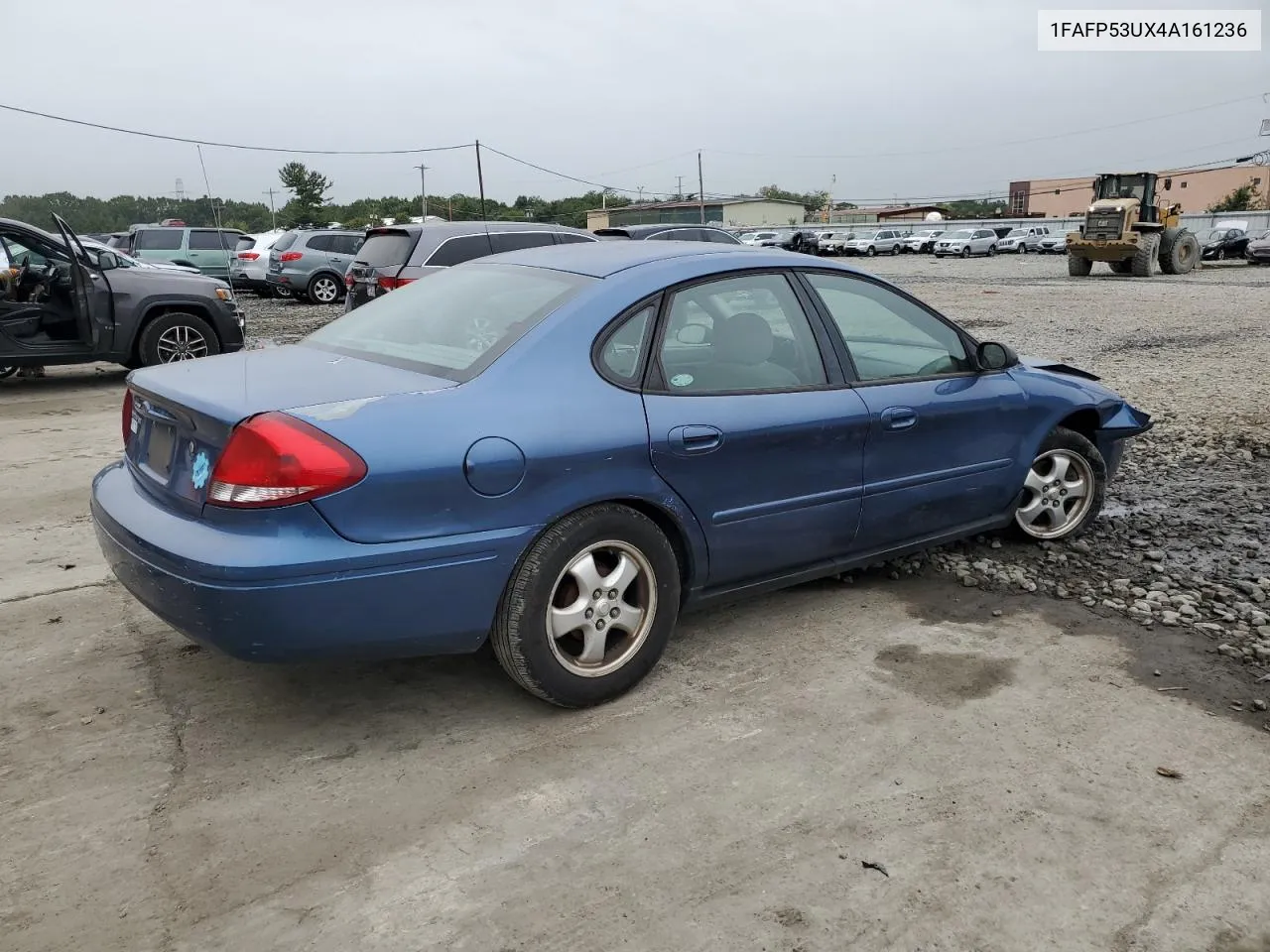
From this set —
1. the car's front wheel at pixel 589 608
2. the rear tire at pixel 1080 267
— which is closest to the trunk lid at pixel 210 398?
the car's front wheel at pixel 589 608

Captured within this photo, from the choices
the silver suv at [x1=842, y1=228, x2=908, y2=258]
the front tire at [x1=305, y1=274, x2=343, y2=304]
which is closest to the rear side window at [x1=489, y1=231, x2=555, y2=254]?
the front tire at [x1=305, y1=274, x2=343, y2=304]

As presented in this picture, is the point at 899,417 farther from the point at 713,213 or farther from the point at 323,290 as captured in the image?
the point at 713,213

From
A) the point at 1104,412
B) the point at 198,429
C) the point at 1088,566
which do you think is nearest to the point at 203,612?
the point at 198,429

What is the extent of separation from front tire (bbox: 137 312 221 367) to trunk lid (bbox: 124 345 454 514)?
23.4 ft

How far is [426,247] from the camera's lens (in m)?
11.6

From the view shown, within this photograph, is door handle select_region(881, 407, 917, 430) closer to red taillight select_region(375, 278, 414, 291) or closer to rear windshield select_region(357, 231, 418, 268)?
red taillight select_region(375, 278, 414, 291)

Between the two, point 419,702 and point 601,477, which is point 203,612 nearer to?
A: point 419,702

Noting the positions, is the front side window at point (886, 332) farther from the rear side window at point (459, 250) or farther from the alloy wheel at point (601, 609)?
the rear side window at point (459, 250)

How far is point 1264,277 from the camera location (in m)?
25.8

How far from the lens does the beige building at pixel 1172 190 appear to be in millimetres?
87062

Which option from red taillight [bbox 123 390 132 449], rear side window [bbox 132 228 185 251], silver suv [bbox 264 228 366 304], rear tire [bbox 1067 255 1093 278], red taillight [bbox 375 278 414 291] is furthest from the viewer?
rear tire [bbox 1067 255 1093 278]

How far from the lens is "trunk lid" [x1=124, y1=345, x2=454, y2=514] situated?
302 centimetres

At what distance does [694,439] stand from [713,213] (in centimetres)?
9886

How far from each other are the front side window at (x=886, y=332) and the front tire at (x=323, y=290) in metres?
18.3
